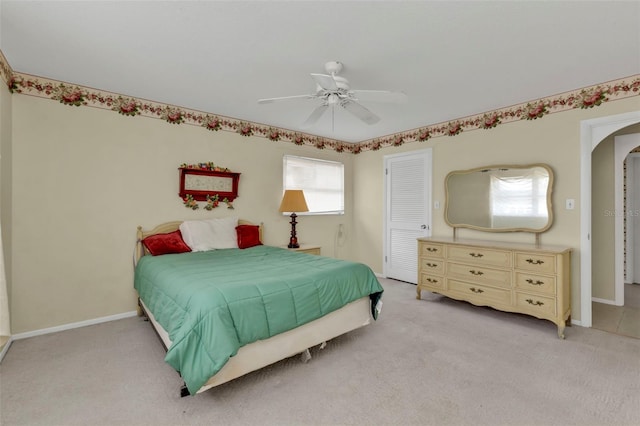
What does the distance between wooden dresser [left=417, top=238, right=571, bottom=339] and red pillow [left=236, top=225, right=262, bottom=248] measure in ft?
7.25

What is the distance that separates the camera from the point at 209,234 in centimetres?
367

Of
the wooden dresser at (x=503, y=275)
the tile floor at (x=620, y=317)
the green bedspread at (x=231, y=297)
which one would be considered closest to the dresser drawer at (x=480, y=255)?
the wooden dresser at (x=503, y=275)

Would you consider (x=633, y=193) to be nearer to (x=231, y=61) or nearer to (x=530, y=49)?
(x=530, y=49)

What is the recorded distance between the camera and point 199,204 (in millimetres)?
3871

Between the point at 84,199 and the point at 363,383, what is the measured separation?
3.22 meters

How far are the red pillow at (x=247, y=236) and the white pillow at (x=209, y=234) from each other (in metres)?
0.06

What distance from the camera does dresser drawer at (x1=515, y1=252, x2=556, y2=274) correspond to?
2.88 m

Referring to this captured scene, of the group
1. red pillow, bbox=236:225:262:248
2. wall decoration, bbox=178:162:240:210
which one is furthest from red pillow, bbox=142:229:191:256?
red pillow, bbox=236:225:262:248

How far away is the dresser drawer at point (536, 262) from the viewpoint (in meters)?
2.88

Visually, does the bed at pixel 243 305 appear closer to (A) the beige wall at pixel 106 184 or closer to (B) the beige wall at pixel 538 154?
(A) the beige wall at pixel 106 184

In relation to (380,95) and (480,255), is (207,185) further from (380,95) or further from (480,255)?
(480,255)

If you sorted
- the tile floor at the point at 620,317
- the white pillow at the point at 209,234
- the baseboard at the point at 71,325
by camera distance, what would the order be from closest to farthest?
the baseboard at the point at 71,325 → the tile floor at the point at 620,317 → the white pillow at the point at 209,234

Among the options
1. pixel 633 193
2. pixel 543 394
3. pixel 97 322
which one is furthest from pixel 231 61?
pixel 633 193

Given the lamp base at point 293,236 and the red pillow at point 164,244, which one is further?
the lamp base at point 293,236
